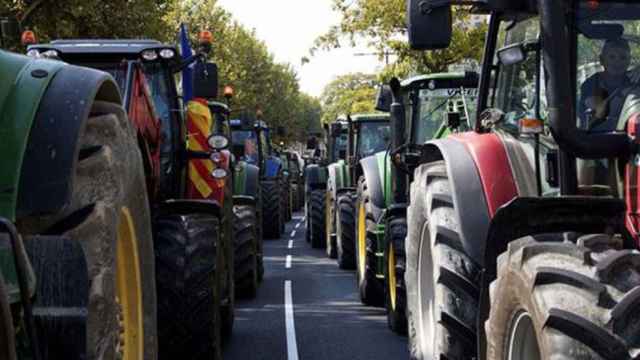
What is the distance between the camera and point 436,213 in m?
5.59

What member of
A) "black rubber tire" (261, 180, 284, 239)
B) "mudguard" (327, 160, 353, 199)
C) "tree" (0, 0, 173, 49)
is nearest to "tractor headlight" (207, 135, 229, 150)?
"mudguard" (327, 160, 353, 199)

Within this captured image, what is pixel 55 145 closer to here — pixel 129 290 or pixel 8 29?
pixel 129 290

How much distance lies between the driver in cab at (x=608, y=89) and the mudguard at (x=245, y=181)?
10.4 meters

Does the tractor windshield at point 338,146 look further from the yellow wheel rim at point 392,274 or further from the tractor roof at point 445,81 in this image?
the yellow wheel rim at point 392,274

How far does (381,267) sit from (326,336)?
1.17m

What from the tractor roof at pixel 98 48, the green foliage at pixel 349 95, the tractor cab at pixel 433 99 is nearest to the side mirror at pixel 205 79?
the tractor roof at pixel 98 48

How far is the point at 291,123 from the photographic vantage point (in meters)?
73.8

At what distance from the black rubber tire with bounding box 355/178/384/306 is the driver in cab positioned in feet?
20.5

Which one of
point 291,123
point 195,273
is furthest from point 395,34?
point 291,123

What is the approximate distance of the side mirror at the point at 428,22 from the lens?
457cm

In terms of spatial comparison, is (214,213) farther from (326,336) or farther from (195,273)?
(326,336)

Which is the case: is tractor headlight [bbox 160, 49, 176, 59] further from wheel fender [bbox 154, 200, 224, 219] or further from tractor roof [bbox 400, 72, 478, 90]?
tractor roof [bbox 400, 72, 478, 90]

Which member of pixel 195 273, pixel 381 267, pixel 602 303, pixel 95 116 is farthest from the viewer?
pixel 381 267

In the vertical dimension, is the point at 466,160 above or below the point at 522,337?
above
